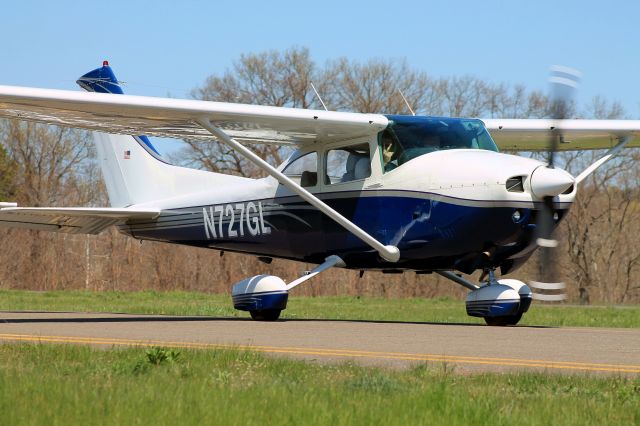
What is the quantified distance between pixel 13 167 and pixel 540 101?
28.5 m

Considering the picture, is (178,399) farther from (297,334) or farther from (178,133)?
(178,133)

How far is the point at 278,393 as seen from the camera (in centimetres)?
684

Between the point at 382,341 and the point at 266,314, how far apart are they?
15.8 ft

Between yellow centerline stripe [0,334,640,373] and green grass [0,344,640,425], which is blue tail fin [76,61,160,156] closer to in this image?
yellow centerline stripe [0,334,640,373]

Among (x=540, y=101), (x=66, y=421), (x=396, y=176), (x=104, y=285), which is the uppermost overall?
(x=540, y=101)

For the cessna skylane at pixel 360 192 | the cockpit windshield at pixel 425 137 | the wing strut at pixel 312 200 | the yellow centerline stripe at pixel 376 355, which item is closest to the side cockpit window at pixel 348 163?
the cessna skylane at pixel 360 192

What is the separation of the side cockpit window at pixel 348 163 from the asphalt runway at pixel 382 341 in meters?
2.45

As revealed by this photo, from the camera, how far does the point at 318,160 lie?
17.0 m

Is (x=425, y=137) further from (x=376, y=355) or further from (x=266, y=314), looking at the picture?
(x=376, y=355)

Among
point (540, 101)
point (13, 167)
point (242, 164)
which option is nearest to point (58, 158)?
point (13, 167)

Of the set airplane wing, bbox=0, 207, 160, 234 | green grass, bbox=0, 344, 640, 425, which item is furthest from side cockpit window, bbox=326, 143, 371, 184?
green grass, bbox=0, 344, 640, 425

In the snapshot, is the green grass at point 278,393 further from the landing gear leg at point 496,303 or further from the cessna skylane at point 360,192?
the landing gear leg at point 496,303

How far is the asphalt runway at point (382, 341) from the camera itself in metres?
9.36

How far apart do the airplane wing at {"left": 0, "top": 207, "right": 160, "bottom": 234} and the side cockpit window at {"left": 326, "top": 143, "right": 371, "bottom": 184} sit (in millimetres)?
4441
